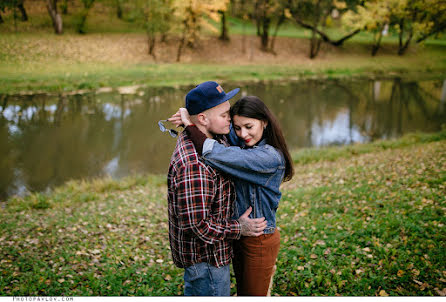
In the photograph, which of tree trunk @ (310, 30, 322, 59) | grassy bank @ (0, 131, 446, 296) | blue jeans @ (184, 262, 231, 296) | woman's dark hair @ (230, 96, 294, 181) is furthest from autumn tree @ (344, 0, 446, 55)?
blue jeans @ (184, 262, 231, 296)

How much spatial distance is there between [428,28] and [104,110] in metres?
15.8

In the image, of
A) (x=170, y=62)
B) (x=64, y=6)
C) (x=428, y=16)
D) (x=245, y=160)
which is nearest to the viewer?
(x=245, y=160)

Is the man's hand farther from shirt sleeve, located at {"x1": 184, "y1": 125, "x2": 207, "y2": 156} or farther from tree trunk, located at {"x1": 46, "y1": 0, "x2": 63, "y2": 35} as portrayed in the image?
tree trunk, located at {"x1": 46, "y1": 0, "x2": 63, "y2": 35}

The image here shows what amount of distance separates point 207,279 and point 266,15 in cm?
3420

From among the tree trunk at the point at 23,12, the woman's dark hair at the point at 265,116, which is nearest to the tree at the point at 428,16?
the woman's dark hair at the point at 265,116

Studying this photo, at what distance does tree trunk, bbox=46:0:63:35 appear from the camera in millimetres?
20458

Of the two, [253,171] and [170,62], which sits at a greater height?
[253,171]

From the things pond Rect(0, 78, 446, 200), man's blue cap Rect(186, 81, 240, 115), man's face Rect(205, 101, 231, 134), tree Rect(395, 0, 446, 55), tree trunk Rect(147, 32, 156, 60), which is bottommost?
pond Rect(0, 78, 446, 200)

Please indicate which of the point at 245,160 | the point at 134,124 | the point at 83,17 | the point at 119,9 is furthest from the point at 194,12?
the point at 245,160

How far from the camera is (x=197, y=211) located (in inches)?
96.2

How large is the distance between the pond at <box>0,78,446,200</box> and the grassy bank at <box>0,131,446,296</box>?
100 inches

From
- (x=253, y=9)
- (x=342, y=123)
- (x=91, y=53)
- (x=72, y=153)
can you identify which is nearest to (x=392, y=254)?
(x=72, y=153)

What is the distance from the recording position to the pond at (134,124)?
1157cm

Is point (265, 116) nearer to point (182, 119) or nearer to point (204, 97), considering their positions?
point (204, 97)
